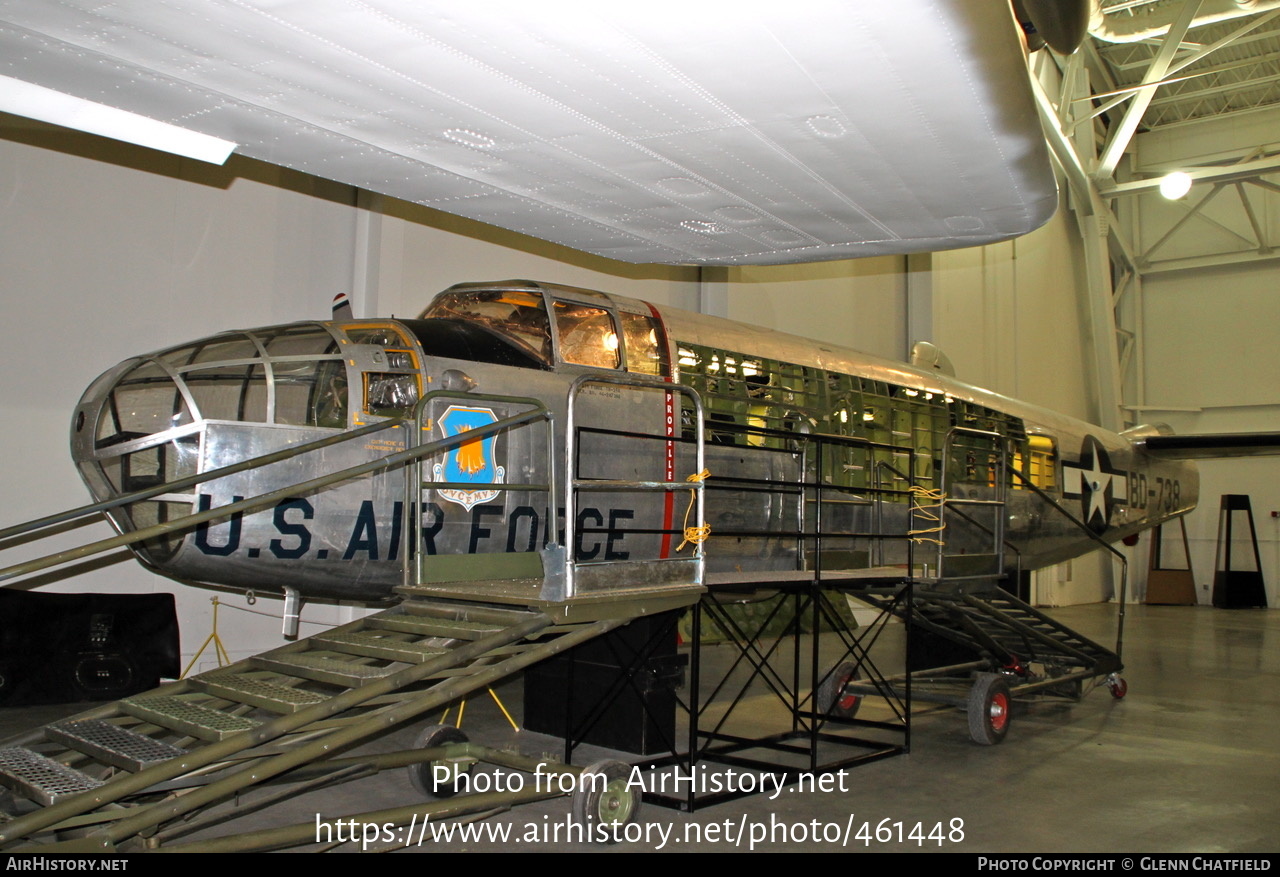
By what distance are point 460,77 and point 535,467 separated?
2393 millimetres

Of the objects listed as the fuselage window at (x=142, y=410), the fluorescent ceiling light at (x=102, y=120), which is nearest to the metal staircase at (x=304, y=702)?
the fuselage window at (x=142, y=410)

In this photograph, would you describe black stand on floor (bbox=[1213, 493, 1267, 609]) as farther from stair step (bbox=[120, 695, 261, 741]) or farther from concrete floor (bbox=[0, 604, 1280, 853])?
stair step (bbox=[120, 695, 261, 741])

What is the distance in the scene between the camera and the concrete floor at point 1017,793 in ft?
17.0

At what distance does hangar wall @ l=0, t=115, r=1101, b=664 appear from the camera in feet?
27.2

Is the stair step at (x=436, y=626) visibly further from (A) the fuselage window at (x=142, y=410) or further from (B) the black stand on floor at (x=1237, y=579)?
(B) the black stand on floor at (x=1237, y=579)

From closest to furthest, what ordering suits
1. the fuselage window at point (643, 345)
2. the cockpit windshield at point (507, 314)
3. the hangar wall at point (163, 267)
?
1. the cockpit windshield at point (507, 314)
2. the fuselage window at point (643, 345)
3. the hangar wall at point (163, 267)

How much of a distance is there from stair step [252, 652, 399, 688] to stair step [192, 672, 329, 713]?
8cm

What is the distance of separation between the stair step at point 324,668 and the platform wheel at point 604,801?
1282mm

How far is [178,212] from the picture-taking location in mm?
9211

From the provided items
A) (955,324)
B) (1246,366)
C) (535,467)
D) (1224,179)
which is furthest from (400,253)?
(1246,366)

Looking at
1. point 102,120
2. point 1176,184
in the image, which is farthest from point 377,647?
point 1176,184

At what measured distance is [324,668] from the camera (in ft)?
14.6

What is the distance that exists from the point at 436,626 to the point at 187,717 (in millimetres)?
1173

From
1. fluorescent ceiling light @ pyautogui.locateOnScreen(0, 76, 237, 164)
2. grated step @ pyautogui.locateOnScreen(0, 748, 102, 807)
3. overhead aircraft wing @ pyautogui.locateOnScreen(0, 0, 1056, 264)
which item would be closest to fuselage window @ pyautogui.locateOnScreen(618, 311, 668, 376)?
overhead aircraft wing @ pyautogui.locateOnScreen(0, 0, 1056, 264)
